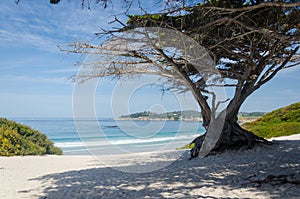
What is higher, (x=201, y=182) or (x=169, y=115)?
(x=169, y=115)

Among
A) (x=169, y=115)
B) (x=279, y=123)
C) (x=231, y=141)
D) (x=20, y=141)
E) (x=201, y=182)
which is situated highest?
(x=169, y=115)

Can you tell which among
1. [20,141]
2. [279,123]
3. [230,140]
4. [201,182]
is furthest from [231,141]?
[279,123]

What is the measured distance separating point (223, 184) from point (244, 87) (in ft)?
15.9

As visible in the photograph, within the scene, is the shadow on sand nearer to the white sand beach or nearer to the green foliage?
the white sand beach

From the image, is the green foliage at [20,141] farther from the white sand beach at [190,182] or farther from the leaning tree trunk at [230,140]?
the leaning tree trunk at [230,140]

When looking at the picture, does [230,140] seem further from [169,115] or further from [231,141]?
[169,115]

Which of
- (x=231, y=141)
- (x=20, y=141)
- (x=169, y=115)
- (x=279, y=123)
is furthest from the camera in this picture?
(x=279, y=123)

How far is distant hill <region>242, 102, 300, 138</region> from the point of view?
15.1 m

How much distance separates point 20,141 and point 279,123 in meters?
15.2

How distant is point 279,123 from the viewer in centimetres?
1730

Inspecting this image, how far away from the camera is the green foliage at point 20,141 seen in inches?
404

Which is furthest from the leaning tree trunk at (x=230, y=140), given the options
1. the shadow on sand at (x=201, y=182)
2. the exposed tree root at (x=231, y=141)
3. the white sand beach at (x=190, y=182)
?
the shadow on sand at (x=201, y=182)

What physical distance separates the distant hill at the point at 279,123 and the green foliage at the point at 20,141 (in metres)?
11.5

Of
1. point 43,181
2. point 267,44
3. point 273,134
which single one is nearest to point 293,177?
point 267,44
